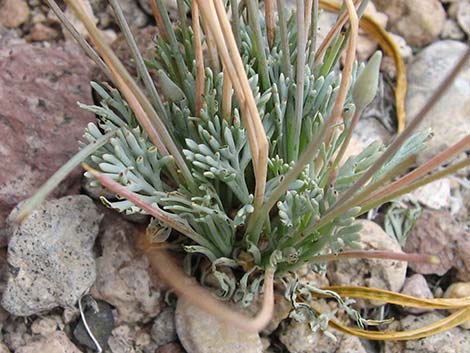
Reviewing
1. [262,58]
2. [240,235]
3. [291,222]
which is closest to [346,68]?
[262,58]

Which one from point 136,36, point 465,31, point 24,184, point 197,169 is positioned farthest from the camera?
point 465,31

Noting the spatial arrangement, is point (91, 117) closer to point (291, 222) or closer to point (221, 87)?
point (221, 87)

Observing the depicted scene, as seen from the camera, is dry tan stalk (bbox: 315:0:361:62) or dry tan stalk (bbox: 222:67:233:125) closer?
dry tan stalk (bbox: 222:67:233:125)

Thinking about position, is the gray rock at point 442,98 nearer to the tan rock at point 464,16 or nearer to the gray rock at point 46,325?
the tan rock at point 464,16

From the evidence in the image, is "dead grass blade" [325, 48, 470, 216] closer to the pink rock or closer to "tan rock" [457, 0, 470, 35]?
the pink rock

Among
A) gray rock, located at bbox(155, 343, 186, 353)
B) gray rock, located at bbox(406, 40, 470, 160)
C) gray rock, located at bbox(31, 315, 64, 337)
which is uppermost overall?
gray rock, located at bbox(406, 40, 470, 160)

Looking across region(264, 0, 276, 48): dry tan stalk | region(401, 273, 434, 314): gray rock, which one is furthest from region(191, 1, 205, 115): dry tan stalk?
region(401, 273, 434, 314): gray rock
